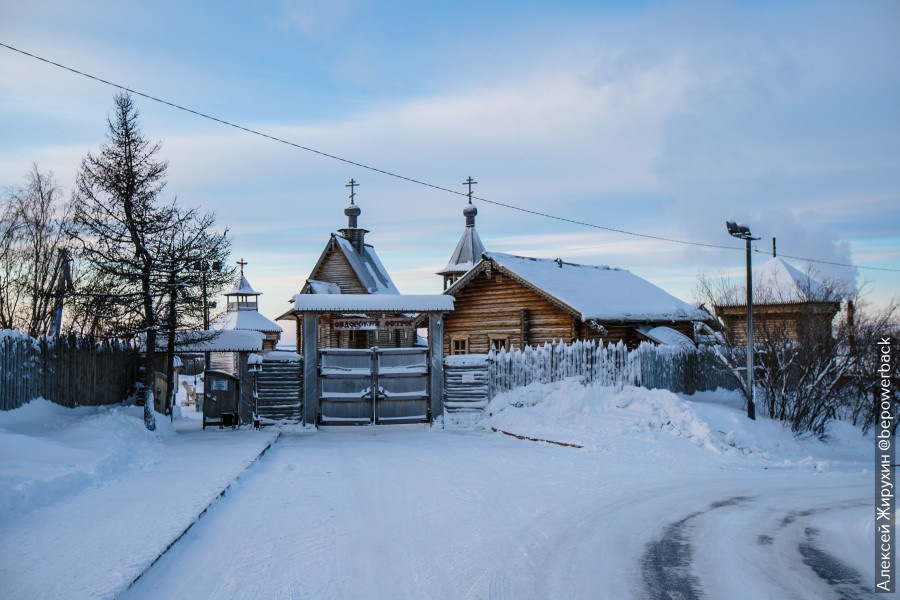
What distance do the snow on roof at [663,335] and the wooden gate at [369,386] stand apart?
10.9 m

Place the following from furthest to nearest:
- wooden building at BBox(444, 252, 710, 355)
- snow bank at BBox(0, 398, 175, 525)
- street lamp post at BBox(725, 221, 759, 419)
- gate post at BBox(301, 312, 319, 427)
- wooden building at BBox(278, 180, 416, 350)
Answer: wooden building at BBox(278, 180, 416, 350)
wooden building at BBox(444, 252, 710, 355)
gate post at BBox(301, 312, 319, 427)
street lamp post at BBox(725, 221, 759, 419)
snow bank at BBox(0, 398, 175, 525)

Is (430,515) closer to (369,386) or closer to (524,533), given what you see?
(524,533)

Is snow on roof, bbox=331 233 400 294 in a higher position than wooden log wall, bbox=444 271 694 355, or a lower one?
higher

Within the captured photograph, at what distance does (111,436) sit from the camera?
13000mm

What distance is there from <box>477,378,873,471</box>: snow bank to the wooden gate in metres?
2.07

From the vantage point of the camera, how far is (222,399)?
18.5m

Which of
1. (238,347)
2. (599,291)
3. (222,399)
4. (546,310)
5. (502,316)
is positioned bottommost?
(222,399)

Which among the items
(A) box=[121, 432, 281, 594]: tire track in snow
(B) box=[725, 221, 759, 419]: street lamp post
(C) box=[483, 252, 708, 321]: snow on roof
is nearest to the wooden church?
(C) box=[483, 252, 708, 321]: snow on roof

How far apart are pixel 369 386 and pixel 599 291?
503 inches

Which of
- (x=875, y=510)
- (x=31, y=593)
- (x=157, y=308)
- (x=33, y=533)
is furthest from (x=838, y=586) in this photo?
(x=157, y=308)

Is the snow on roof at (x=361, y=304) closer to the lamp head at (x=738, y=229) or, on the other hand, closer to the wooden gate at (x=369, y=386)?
the wooden gate at (x=369, y=386)

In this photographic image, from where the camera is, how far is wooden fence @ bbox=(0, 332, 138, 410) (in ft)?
43.4

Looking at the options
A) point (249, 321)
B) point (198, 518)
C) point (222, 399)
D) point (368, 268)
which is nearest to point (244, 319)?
point (249, 321)

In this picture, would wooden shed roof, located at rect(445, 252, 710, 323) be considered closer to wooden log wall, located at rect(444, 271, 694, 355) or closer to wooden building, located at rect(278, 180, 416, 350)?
wooden log wall, located at rect(444, 271, 694, 355)
